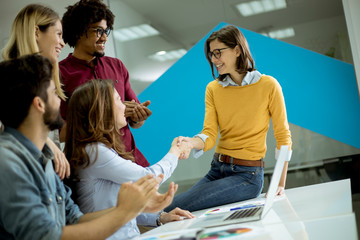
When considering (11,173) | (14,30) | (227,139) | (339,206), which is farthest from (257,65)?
(11,173)

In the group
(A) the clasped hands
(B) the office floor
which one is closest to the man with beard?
(A) the clasped hands

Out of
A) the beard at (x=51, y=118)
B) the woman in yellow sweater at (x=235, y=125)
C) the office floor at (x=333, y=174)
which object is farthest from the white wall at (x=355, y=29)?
the beard at (x=51, y=118)

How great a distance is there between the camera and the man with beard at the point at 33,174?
1051mm

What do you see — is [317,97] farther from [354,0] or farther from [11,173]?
[11,173]

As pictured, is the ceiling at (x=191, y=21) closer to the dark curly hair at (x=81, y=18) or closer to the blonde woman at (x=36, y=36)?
the dark curly hair at (x=81, y=18)

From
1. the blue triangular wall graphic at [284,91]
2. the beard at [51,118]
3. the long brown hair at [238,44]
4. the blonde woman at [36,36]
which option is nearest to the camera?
the beard at [51,118]

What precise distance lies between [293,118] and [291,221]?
108 inches

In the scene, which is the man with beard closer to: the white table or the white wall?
the white table

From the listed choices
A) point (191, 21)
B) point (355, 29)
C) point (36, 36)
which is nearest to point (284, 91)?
point (355, 29)

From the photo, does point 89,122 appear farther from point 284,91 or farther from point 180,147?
point 284,91

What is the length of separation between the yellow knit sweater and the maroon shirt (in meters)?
0.51

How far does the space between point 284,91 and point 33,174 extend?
3043 mm

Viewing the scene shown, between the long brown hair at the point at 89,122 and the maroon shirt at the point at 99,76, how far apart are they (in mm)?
472

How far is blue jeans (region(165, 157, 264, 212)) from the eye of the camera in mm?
2104
